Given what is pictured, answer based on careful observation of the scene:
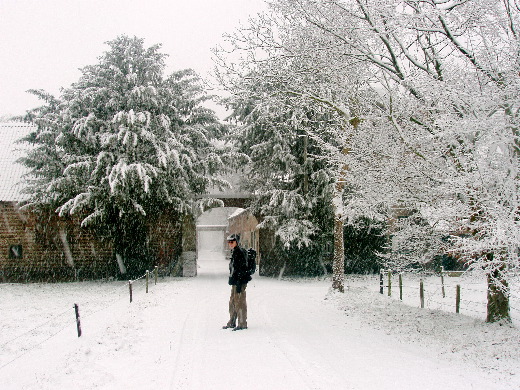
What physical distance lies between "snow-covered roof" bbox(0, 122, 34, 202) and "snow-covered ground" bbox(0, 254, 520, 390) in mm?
12416

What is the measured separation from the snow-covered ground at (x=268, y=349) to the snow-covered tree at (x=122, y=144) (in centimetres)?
767

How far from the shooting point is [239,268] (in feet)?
28.1

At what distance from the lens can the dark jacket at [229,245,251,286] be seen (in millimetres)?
8523

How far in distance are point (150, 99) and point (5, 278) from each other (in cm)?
1232

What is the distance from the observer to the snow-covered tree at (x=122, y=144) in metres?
19.2

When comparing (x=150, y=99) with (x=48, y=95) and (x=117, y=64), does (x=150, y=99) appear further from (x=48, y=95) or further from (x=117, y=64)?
(x=48, y=95)

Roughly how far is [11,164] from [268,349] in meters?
23.8

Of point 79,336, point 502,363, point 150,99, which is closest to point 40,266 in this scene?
point 150,99

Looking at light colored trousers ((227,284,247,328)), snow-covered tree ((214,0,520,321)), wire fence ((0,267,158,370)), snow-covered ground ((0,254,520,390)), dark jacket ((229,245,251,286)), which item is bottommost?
wire fence ((0,267,158,370))

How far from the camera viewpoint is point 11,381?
279 inches

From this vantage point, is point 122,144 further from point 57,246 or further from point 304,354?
point 304,354

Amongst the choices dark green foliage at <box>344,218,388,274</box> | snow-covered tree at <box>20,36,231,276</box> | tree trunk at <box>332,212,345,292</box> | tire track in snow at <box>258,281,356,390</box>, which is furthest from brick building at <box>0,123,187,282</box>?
tire track in snow at <box>258,281,356,390</box>

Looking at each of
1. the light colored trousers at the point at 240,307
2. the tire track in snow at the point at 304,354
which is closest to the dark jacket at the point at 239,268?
the light colored trousers at the point at 240,307

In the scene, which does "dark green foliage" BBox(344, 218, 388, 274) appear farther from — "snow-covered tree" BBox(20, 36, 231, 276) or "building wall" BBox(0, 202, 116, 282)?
"building wall" BBox(0, 202, 116, 282)
